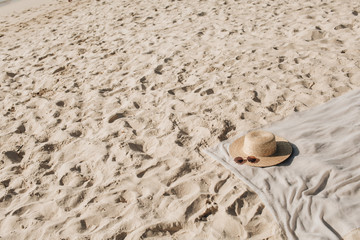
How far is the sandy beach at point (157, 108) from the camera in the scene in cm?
260

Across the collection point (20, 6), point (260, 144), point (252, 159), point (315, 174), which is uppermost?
point (20, 6)

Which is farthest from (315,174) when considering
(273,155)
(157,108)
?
(157,108)

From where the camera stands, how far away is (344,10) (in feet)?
19.4

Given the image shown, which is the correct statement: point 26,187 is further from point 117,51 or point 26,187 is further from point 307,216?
point 117,51

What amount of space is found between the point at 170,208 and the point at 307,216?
3.35 feet

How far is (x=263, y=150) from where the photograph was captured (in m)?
2.81

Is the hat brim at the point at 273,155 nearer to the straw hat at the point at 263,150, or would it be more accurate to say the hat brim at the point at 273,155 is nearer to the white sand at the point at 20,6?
the straw hat at the point at 263,150

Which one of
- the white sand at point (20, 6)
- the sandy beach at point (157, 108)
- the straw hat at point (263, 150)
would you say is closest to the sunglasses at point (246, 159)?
the straw hat at point (263, 150)

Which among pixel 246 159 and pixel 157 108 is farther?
pixel 157 108

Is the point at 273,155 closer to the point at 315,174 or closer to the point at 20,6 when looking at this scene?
the point at 315,174

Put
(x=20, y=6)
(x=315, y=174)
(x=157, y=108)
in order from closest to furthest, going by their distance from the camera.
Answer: (x=315, y=174) < (x=157, y=108) < (x=20, y=6)

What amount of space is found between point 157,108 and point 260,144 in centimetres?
162

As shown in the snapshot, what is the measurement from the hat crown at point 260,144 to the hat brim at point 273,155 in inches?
1.7

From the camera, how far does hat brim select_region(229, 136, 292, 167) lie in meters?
2.81
